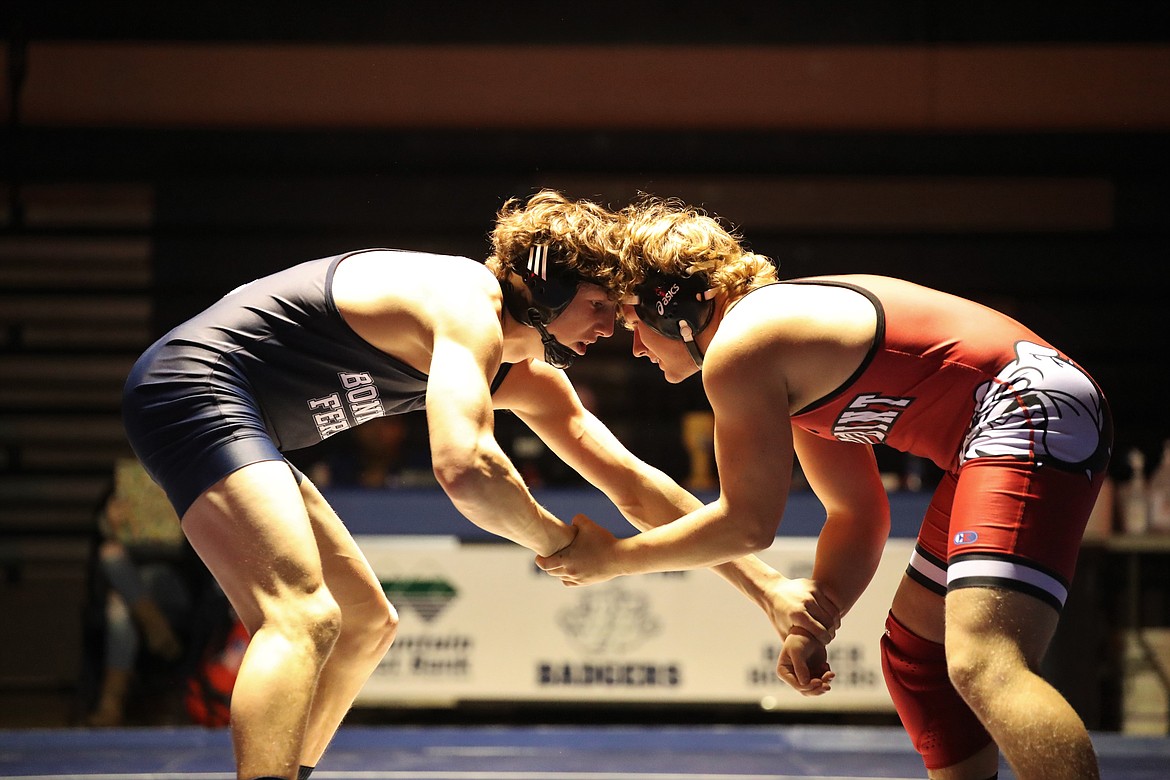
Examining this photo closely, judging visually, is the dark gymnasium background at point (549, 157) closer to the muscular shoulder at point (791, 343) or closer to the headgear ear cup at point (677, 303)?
the headgear ear cup at point (677, 303)

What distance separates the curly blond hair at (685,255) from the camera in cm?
222

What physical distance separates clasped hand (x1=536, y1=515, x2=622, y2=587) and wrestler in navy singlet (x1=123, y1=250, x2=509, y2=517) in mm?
426

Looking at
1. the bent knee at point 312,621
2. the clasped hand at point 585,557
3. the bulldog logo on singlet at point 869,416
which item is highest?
the bulldog logo on singlet at point 869,416

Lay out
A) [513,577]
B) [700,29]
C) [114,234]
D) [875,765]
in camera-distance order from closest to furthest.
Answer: [875,765] → [513,577] → [700,29] → [114,234]

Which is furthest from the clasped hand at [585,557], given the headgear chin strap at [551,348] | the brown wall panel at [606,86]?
the brown wall panel at [606,86]

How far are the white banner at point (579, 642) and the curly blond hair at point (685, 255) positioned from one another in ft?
7.15

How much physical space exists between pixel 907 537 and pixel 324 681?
2610 mm

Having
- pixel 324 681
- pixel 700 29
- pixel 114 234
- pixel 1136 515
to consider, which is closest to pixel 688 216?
pixel 324 681

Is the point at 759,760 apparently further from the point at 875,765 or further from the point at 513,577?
the point at 513,577

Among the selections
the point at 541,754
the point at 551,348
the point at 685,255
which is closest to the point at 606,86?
the point at 541,754

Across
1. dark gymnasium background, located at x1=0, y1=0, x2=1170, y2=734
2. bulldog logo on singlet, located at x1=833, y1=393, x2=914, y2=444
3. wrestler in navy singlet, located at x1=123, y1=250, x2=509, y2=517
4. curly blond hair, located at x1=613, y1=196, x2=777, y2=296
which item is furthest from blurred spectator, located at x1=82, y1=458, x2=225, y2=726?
bulldog logo on singlet, located at x1=833, y1=393, x2=914, y2=444

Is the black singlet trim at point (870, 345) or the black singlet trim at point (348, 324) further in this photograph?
the black singlet trim at point (348, 324)

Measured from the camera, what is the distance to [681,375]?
2.41m

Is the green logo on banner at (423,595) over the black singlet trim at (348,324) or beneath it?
beneath
